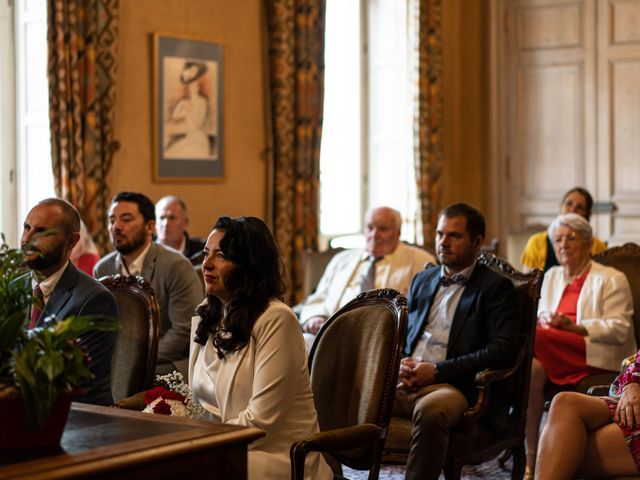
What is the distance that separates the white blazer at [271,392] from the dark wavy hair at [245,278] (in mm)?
33

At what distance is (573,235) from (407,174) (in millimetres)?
4182

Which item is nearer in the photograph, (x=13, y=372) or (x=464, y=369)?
(x=13, y=372)

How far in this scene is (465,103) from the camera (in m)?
10.3

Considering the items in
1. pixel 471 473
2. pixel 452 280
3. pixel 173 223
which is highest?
pixel 173 223

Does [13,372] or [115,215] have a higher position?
[115,215]

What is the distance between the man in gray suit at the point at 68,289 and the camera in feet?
11.3

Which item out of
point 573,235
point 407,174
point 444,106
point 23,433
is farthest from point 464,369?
point 444,106

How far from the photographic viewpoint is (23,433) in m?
2.16

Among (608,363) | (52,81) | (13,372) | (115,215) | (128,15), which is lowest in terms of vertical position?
(608,363)

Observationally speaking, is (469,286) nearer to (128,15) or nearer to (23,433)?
(23,433)

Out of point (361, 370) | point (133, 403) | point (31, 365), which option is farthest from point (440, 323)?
point (31, 365)

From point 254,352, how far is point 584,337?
2661 mm

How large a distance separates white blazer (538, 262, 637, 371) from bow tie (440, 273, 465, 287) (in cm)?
97

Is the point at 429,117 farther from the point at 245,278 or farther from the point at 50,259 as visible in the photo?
the point at 245,278
